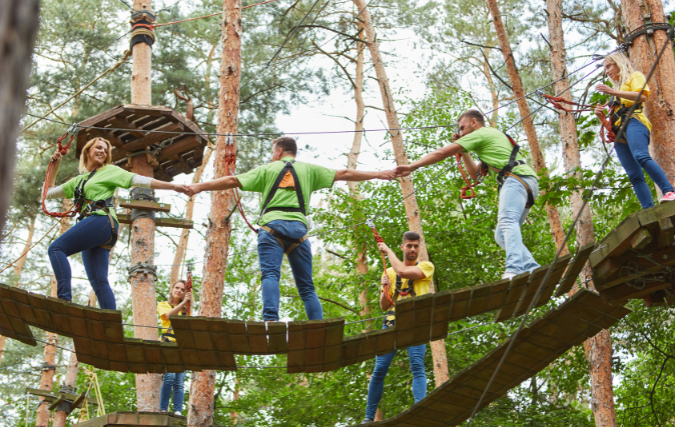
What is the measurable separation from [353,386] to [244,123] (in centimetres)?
626

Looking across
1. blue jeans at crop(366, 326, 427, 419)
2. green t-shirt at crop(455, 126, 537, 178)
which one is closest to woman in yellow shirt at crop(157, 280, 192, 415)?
blue jeans at crop(366, 326, 427, 419)

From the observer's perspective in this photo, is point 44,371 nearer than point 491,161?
No

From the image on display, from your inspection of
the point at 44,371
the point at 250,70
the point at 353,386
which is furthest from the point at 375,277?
the point at 44,371

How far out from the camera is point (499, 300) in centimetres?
482

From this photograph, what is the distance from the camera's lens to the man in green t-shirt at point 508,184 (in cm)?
478

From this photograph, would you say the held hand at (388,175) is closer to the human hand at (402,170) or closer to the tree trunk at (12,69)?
the human hand at (402,170)

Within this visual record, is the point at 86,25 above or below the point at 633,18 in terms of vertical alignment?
above

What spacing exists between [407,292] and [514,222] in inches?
47.4

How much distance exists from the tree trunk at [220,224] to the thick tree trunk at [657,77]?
13.1ft

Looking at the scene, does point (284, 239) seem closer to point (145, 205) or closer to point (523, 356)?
A: point (523, 356)

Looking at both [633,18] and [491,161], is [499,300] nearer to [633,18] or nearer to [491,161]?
[491,161]

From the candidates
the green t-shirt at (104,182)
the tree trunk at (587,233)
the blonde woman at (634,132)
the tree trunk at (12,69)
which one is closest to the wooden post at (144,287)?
the green t-shirt at (104,182)

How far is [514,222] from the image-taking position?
4805 millimetres

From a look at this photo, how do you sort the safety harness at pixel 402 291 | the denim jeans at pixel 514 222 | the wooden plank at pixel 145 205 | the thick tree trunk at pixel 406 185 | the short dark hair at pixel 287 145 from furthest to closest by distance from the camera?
the thick tree trunk at pixel 406 185 → the wooden plank at pixel 145 205 → the safety harness at pixel 402 291 → the short dark hair at pixel 287 145 → the denim jeans at pixel 514 222
